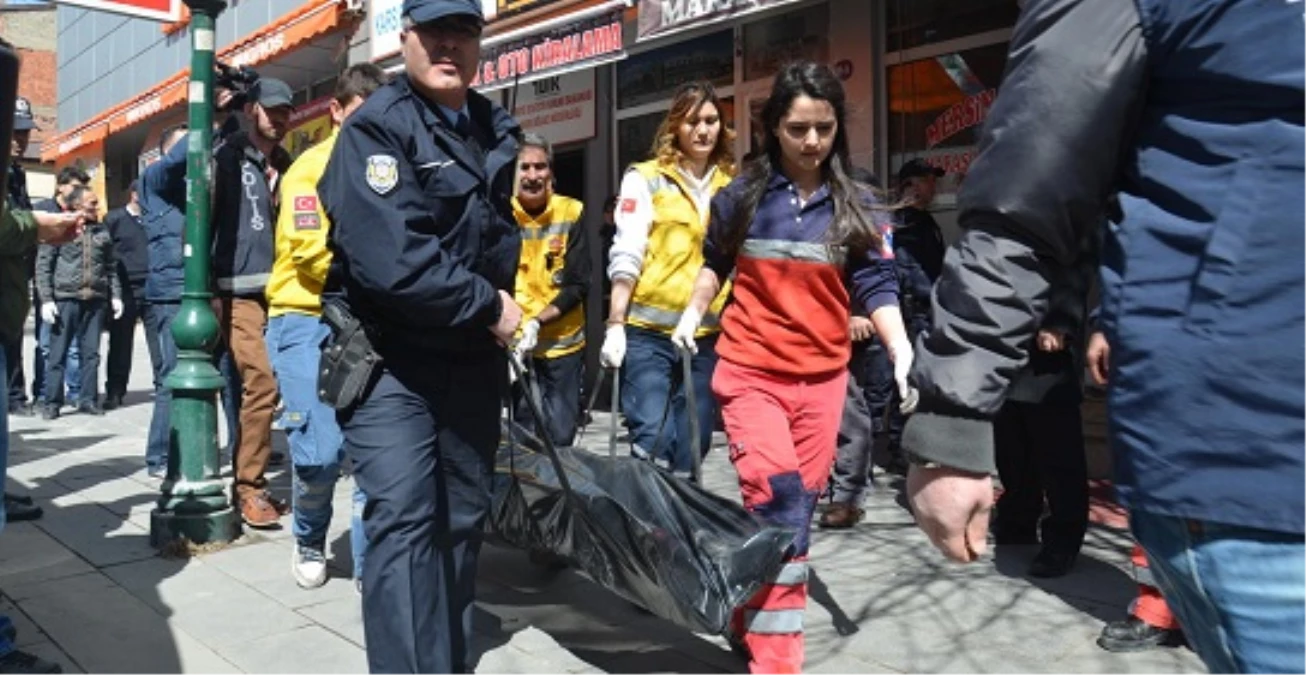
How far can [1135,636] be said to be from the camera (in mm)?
3881

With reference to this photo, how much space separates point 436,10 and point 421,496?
1321mm

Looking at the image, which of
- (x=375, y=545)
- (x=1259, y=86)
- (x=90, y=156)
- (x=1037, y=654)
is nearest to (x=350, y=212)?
(x=375, y=545)

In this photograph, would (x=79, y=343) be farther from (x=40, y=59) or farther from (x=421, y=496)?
(x=40, y=59)

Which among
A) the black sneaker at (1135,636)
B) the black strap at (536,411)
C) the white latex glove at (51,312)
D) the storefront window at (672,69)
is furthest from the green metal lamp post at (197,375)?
the white latex glove at (51,312)

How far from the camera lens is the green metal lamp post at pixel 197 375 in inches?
207

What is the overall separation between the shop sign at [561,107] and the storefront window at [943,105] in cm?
378

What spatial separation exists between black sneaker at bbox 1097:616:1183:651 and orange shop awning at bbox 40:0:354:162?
918 cm

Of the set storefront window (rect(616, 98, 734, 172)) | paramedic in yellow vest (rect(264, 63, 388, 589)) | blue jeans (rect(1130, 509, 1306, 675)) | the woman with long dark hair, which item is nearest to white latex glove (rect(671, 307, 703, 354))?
the woman with long dark hair

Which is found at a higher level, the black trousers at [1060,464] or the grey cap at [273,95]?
the grey cap at [273,95]

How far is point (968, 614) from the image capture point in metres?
4.30

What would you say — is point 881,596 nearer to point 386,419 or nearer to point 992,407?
point 386,419

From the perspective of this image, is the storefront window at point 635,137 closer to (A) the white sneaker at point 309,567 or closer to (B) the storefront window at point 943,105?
(B) the storefront window at point 943,105

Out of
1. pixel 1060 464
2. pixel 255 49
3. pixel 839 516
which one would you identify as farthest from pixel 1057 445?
pixel 255 49

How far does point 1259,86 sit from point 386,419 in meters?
2.29
